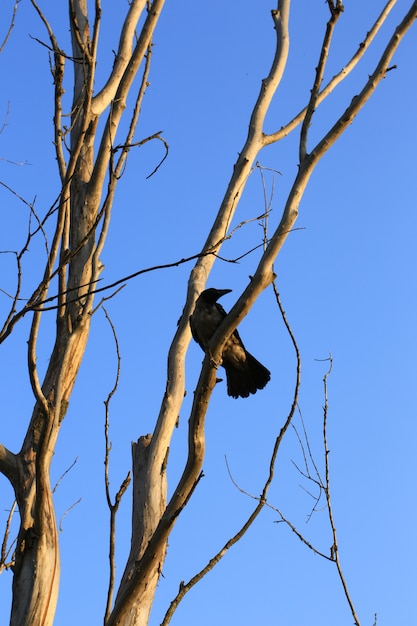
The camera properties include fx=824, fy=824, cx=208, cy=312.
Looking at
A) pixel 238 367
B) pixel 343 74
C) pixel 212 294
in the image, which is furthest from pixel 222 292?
pixel 343 74

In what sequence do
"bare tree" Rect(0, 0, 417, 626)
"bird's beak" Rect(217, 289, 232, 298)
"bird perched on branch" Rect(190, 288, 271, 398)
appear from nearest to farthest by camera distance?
"bare tree" Rect(0, 0, 417, 626) → "bird perched on branch" Rect(190, 288, 271, 398) → "bird's beak" Rect(217, 289, 232, 298)

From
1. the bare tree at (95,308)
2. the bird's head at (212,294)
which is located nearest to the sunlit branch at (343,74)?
the bare tree at (95,308)

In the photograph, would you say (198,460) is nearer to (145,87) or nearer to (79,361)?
(79,361)

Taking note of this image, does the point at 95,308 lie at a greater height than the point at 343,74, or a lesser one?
lesser

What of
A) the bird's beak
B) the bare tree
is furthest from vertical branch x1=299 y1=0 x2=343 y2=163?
the bird's beak

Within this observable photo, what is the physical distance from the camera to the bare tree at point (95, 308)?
2.99m

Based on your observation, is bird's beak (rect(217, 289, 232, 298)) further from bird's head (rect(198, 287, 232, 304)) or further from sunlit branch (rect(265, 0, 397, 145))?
sunlit branch (rect(265, 0, 397, 145))

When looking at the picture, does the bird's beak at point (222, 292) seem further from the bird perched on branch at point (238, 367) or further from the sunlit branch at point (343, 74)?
the sunlit branch at point (343, 74)

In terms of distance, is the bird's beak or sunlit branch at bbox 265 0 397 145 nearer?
sunlit branch at bbox 265 0 397 145

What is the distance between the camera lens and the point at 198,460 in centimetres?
301

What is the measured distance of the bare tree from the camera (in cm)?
299

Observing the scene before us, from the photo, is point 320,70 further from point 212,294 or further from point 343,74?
point 212,294

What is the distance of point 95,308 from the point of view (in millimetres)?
3682

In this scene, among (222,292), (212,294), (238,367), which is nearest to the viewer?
(238,367)
